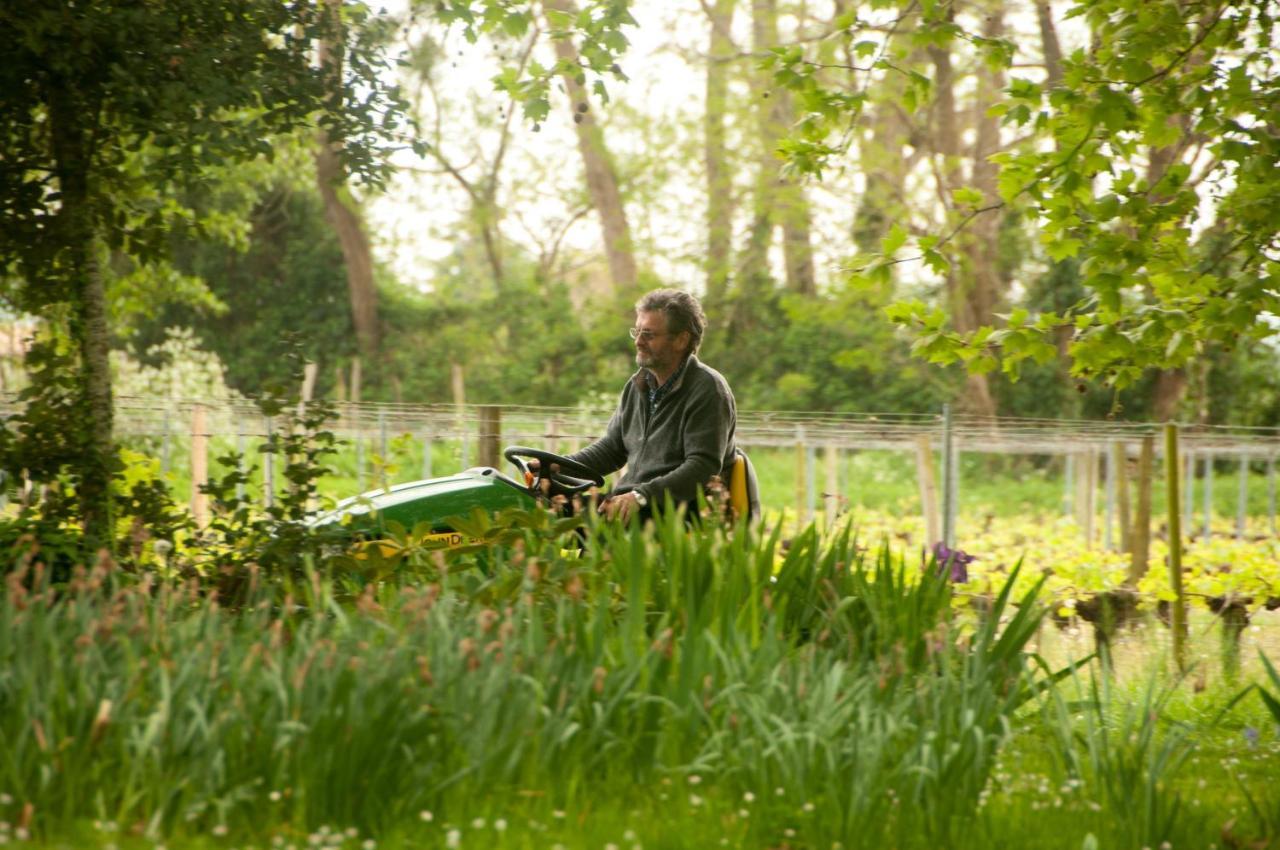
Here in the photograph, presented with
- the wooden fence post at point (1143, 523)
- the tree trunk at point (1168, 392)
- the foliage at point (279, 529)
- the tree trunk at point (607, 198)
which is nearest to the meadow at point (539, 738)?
the foliage at point (279, 529)

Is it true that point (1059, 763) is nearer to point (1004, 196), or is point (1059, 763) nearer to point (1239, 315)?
point (1239, 315)

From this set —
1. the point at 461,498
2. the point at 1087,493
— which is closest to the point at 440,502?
the point at 461,498

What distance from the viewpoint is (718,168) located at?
2070 cm

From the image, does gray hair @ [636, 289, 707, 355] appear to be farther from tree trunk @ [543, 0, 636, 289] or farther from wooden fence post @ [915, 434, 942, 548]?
tree trunk @ [543, 0, 636, 289]

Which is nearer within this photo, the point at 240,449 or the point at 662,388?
the point at 662,388

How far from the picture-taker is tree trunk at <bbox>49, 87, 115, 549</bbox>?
5.08 metres

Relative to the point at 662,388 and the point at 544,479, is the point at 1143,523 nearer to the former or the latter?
the point at 662,388

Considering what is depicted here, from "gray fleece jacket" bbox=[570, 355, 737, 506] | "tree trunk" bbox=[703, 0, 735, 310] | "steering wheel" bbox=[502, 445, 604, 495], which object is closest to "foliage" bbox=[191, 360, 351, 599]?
"steering wheel" bbox=[502, 445, 604, 495]

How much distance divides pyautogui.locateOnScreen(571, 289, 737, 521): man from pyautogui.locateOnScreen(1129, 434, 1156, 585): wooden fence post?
115 inches

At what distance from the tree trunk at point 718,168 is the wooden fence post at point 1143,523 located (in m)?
11.3

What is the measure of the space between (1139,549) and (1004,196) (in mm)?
2871

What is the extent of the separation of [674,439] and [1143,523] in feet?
10.6

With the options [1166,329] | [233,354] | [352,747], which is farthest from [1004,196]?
[233,354]

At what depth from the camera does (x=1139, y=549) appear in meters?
7.36
